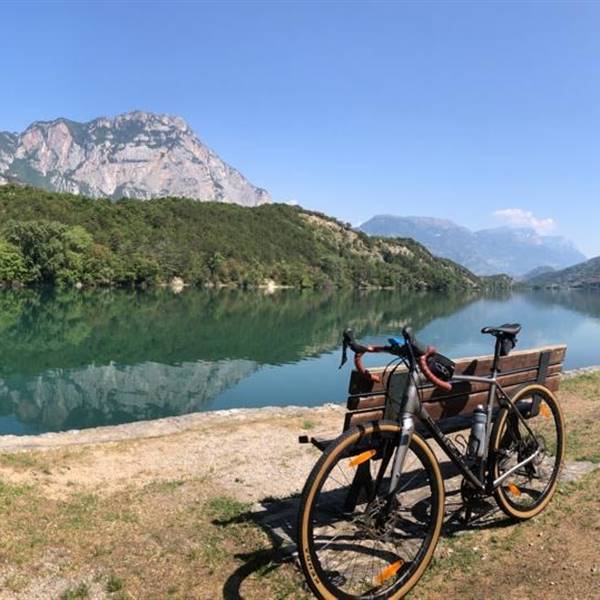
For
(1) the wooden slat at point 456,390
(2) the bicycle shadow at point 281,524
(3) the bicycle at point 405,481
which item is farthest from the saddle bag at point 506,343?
(2) the bicycle shadow at point 281,524

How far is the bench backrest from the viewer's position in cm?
527

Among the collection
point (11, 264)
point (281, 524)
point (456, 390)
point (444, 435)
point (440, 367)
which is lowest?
point (281, 524)

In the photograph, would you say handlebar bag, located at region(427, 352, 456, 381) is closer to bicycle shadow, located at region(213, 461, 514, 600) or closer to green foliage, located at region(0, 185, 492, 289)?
bicycle shadow, located at region(213, 461, 514, 600)

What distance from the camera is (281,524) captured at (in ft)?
18.9

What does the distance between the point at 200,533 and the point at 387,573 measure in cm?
222

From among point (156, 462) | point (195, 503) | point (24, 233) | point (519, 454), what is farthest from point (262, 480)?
point (24, 233)

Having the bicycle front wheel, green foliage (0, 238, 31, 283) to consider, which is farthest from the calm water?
the bicycle front wheel

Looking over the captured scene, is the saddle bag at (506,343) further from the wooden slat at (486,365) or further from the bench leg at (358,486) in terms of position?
the bench leg at (358,486)

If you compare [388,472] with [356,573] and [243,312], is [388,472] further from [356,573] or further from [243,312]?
[243,312]

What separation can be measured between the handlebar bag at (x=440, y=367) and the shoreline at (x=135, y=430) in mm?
7436

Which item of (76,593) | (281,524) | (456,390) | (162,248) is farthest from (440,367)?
(162,248)

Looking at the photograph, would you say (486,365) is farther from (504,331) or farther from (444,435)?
(444,435)

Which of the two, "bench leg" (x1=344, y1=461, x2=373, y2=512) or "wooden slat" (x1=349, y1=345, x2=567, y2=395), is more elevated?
"wooden slat" (x1=349, y1=345, x2=567, y2=395)

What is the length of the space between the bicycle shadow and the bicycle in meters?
0.28
